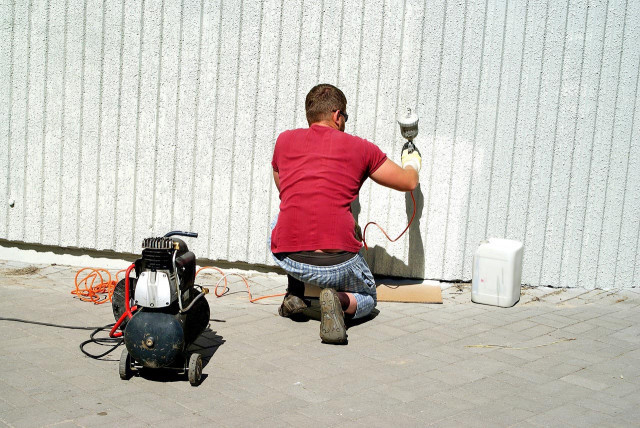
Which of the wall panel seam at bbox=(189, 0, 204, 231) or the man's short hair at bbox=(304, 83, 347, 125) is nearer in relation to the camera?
the man's short hair at bbox=(304, 83, 347, 125)

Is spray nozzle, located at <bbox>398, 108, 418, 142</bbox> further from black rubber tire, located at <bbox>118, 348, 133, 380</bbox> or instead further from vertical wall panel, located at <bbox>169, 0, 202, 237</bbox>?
black rubber tire, located at <bbox>118, 348, 133, 380</bbox>

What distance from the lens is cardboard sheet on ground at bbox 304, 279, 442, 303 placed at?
19.0ft

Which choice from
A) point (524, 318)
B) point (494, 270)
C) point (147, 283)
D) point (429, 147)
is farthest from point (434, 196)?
point (147, 283)

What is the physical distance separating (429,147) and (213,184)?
1851 millimetres

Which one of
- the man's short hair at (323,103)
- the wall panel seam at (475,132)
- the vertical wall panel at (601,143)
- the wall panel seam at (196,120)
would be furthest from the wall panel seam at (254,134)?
the vertical wall panel at (601,143)

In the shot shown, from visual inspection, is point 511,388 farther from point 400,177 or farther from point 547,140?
point 547,140

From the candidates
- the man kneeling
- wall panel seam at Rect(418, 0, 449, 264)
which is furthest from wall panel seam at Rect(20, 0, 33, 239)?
wall panel seam at Rect(418, 0, 449, 264)

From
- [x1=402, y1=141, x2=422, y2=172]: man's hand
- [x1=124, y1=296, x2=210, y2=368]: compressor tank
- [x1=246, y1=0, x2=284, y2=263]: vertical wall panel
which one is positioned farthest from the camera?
[x1=246, y1=0, x2=284, y2=263]: vertical wall panel

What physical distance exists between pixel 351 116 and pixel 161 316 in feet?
9.24

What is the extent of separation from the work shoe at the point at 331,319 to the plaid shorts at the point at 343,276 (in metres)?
0.18

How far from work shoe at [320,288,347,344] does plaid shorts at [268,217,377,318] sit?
18cm

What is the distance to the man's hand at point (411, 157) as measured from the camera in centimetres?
540

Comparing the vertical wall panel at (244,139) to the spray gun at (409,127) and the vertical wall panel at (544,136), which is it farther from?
the vertical wall panel at (544,136)

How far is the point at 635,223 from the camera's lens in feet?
20.1
